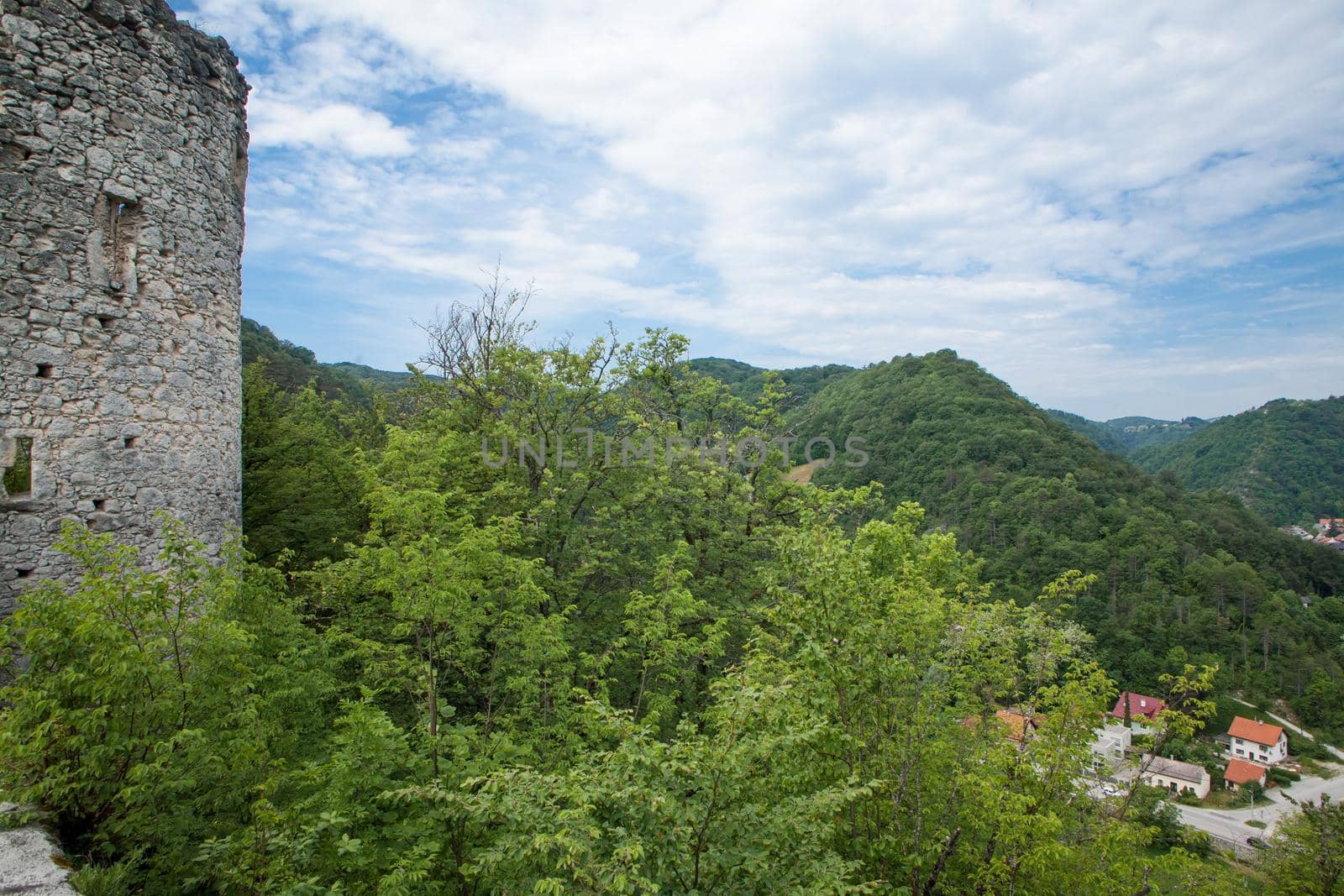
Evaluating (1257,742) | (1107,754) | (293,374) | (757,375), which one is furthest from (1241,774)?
(293,374)

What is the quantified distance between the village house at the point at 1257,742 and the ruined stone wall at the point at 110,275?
64.8 meters

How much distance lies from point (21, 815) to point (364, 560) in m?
4.74

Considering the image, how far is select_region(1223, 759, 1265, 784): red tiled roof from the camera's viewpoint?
134ft

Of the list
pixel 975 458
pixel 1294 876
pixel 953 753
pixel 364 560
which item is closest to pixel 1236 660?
pixel 975 458

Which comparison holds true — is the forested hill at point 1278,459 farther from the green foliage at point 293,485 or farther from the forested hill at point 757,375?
the green foliage at point 293,485

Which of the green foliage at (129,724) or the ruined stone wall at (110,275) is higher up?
the ruined stone wall at (110,275)

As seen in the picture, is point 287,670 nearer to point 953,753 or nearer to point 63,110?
point 63,110

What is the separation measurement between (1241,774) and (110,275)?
60.1 meters

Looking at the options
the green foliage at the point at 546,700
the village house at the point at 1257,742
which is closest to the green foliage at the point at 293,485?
the green foliage at the point at 546,700

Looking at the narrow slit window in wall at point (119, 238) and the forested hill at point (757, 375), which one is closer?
the narrow slit window in wall at point (119, 238)

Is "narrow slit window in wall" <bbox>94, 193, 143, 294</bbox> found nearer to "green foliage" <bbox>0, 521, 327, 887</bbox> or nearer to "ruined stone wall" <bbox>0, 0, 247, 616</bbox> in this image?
"ruined stone wall" <bbox>0, 0, 247, 616</bbox>

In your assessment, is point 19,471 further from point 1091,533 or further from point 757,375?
point 1091,533

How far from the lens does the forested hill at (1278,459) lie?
111750mm

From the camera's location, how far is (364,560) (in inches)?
340
